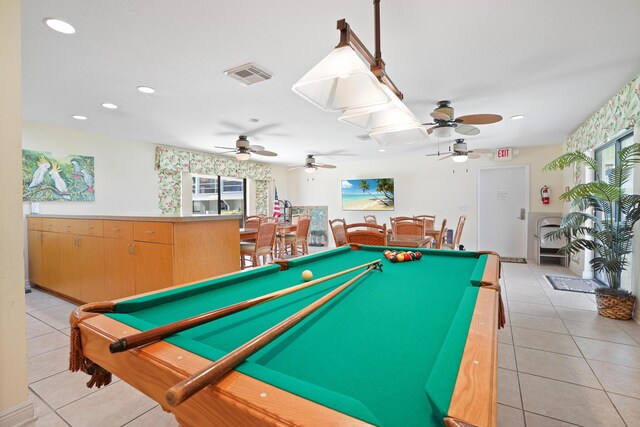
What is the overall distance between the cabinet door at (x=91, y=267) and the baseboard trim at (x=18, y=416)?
5.79 feet

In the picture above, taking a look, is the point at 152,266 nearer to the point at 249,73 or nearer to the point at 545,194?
the point at 249,73

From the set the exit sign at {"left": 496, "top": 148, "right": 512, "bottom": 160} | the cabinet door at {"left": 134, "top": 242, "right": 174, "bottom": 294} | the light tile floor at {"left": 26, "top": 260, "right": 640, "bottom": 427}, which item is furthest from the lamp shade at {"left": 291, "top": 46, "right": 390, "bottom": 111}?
the exit sign at {"left": 496, "top": 148, "right": 512, "bottom": 160}

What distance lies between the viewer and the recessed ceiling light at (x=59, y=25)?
1.90 metres

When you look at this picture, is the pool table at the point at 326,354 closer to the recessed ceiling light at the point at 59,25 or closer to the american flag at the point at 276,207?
the recessed ceiling light at the point at 59,25

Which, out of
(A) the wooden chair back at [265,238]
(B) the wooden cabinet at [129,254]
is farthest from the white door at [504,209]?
(B) the wooden cabinet at [129,254]

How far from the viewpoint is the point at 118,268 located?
114 inches

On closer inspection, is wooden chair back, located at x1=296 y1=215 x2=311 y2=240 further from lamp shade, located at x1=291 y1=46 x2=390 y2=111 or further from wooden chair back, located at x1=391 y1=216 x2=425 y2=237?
lamp shade, located at x1=291 y1=46 x2=390 y2=111

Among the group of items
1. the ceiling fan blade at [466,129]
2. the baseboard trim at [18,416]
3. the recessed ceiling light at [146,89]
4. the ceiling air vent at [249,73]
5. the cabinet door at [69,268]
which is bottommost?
the baseboard trim at [18,416]

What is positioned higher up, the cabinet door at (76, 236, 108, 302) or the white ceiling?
the white ceiling

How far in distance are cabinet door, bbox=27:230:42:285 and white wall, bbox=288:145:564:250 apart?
594 centimetres

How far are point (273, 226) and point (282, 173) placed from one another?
4.61 m

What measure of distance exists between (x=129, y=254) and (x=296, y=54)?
237 centimetres

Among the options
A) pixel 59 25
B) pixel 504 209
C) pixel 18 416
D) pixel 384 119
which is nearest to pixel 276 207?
pixel 504 209

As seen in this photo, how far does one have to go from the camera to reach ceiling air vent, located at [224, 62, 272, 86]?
2.54m
